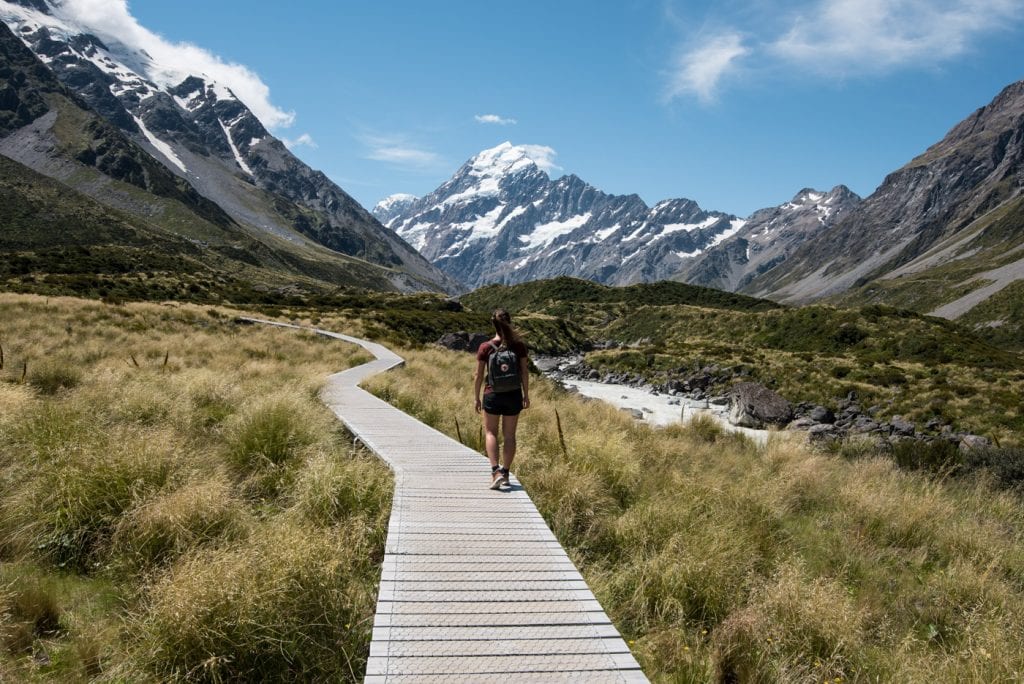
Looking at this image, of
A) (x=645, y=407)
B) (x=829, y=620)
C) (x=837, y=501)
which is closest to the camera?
(x=829, y=620)

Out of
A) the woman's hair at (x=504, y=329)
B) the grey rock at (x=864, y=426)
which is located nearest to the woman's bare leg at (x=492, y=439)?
the woman's hair at (x=504, y=329)

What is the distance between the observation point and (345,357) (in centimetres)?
2703

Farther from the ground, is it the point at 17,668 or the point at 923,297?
the point at 923,297

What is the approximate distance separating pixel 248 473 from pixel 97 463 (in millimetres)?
1906

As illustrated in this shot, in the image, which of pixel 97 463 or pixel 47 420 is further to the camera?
pixel 47 420

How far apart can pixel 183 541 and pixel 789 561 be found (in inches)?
254

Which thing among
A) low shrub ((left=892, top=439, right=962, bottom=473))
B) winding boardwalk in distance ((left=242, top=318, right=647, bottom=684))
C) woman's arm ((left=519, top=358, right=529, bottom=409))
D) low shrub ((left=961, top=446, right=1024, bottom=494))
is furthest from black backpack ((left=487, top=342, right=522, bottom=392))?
low shrub ((left=961, top=446, right=1024, bottom=494))

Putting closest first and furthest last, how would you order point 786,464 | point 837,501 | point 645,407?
point 837,501
point 786,464
point 645,407

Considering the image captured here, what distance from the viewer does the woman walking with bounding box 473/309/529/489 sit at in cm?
762

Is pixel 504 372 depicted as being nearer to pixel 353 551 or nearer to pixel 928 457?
pixel 353 551

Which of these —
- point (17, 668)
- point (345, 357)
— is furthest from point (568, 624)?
point (345, 357)

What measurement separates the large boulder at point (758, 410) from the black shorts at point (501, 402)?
20252 millimetres

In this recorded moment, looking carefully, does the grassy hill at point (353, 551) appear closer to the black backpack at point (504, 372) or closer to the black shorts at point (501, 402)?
the black shorts at point (501, 402)

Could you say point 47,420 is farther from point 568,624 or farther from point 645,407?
point 645,407
